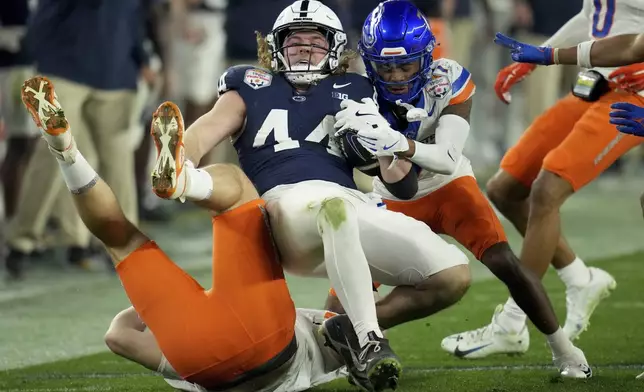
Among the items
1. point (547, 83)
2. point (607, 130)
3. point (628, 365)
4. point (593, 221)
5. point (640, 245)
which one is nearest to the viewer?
point (628, 365)

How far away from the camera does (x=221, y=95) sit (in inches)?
197

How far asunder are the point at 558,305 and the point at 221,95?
8.43 feet

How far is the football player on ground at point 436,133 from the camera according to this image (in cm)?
490

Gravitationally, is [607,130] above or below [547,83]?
above

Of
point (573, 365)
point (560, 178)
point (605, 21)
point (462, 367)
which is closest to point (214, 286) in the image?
point (462, 367)

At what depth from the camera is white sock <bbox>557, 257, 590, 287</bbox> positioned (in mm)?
6078

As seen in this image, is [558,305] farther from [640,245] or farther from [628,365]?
[640,245]

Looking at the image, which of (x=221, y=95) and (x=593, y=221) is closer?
(x=221, y=95)

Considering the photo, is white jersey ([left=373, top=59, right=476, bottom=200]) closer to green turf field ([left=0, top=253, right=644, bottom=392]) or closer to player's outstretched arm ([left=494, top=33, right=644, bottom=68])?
player's outstretched arm ([left=494, top=33, right=644, bottom=68])

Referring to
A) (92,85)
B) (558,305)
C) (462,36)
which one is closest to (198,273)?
(92,85)

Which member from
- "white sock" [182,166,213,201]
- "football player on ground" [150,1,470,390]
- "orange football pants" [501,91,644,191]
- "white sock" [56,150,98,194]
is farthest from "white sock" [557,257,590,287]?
"white sock" [56,150,98,194]

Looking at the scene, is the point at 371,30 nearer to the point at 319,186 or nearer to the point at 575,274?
the point at 319,186

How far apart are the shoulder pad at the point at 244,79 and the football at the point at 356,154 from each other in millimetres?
366

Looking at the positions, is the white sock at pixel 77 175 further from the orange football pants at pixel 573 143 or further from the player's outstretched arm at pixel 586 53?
the orange football pants at pixel 573 143
